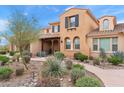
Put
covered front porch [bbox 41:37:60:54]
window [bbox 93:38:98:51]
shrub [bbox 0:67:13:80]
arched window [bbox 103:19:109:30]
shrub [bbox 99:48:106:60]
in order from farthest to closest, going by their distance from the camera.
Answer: covered front porch [bbox 41:37:60:54]
window [bbox 93:38:98:51]
arched window [bbox 103:19:109:30]
shrub [bbox 99:48:106:60]
shrub [bbox 0:67:13:80]

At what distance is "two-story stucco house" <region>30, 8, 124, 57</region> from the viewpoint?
1397cm

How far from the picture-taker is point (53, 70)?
7.93m

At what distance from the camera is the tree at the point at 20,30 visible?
934cm

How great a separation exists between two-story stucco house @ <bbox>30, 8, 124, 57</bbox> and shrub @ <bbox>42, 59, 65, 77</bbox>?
22.6 ft

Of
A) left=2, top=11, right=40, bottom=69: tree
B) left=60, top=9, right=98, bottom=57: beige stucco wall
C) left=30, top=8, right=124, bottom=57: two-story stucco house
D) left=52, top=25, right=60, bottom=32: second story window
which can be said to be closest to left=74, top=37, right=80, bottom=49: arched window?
left=30, top=8, right=124, bottom=57: two-story stucco house

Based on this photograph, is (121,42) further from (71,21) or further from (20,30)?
(20,30)

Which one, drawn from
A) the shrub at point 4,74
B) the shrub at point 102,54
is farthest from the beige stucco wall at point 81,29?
the shrub at point 4,74

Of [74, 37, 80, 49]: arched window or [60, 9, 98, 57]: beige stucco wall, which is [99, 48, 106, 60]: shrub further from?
[74, 37, 80, 49]: arched window

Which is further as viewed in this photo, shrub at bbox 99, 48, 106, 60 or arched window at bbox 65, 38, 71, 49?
arched window at bbox 65, 38, 71, 49

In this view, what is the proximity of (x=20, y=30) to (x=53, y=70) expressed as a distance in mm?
3319

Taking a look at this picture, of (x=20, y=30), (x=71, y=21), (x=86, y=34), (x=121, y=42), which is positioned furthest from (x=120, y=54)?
(x=20, y=30)

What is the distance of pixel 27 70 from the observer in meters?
9.94
